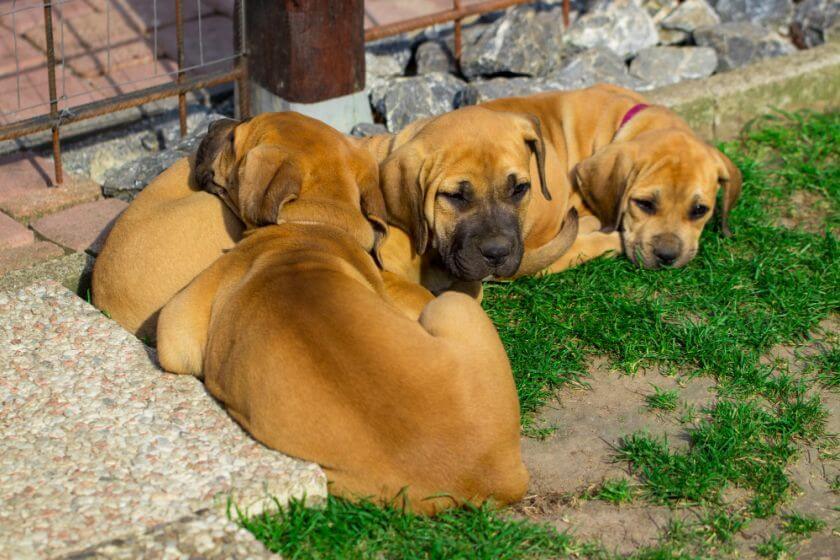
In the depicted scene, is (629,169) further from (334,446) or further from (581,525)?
(334,446)

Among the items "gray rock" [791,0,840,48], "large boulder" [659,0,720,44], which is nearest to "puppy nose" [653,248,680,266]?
"large boulder" [659,0,720,44]

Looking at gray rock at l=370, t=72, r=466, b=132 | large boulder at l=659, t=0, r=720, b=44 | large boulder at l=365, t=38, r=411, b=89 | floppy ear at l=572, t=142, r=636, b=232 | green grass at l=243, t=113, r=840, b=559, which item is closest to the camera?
green grass at l=243, t=113, r=840, b=559

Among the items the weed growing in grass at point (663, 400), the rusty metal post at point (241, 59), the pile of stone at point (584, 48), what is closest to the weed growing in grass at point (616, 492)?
the weed growing in grass at point (663, 400)

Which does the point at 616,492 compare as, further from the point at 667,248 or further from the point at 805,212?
the point at 805,212

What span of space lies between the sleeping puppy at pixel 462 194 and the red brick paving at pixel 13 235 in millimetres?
2114

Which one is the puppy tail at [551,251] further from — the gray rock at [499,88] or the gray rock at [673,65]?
the gray rock at [673,65]

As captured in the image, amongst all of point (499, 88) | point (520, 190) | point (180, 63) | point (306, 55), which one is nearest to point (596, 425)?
point (520, 190)

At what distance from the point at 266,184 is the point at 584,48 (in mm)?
4804

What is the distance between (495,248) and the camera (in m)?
5.86

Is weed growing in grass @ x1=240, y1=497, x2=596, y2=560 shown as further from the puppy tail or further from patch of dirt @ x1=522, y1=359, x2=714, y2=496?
the puppy tail

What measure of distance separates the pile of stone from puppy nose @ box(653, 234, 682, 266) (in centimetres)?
205

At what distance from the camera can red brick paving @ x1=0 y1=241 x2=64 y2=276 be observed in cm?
625

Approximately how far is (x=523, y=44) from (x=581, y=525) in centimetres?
499

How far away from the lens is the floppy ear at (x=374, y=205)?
575cm
